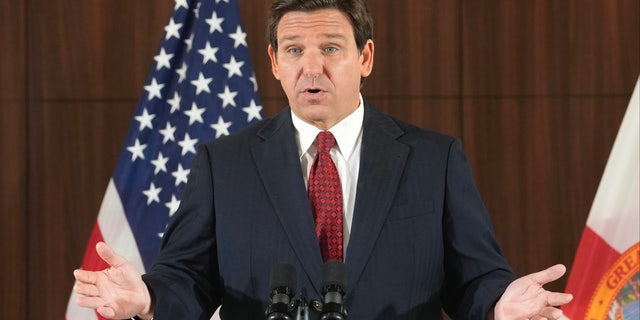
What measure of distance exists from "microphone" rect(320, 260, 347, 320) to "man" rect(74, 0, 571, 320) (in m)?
0.32

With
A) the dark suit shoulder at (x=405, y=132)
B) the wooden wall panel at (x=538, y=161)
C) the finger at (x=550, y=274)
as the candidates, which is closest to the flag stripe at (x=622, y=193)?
the wooden wall panel at (x=538, y=161)

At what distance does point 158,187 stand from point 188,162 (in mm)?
175

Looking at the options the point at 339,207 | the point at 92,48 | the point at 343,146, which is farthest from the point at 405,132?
the point at 92,48

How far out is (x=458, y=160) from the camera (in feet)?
7.59

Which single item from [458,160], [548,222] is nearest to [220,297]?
[458,160]

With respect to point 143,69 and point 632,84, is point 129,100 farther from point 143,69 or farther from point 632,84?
point 632,84

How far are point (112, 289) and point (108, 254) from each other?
9 cm

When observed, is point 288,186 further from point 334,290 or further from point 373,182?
point 334,290

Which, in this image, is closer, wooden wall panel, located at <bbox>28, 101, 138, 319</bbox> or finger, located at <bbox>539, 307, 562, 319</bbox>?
finger, located at <bbox>539, 307, 562, 319</bbox>

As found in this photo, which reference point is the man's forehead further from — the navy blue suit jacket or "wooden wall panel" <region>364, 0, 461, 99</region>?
"wooden wall panel" <region>364, 0, 461, 99</region>

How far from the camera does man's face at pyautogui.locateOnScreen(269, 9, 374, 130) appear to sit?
2252 mm

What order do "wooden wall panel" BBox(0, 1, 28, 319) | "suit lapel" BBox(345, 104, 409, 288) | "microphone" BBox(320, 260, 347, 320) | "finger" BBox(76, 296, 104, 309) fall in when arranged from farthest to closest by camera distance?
"wooden wall panel" BBox(0, 1, 28, 319) → "suit lapel" BBox(345, 104, 409, 288) → "finger" BBox(76, 296, 104, 309) → "microphone" BBox(320, 260, 347, 320)

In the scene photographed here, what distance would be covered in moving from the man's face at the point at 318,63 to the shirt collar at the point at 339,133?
0.02m

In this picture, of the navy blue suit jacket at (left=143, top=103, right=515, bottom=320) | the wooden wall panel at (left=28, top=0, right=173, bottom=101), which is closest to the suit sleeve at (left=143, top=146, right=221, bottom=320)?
the navy blue suit jacket at (left=143, top=103, right=515, bottom=320)
